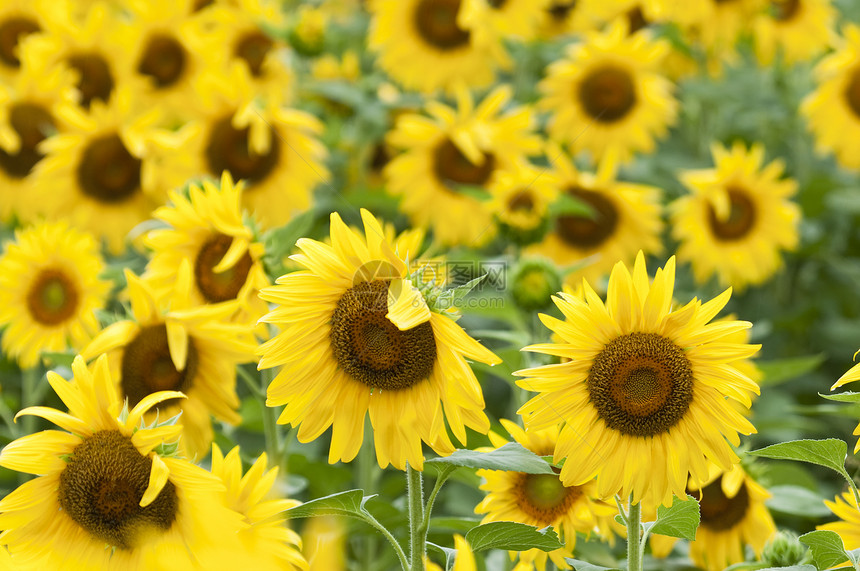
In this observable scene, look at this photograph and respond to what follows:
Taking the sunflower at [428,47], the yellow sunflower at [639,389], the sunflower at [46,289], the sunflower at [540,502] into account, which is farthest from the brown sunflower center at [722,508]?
the sunflower at [428,47]

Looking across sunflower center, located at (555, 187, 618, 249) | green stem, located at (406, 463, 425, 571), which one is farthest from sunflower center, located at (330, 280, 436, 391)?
sunflower center, located at (555, 187, 618, 249)

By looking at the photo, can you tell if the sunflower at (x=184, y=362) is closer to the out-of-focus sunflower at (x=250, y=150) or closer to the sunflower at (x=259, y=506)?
the sunflower at (x=259, y=506)

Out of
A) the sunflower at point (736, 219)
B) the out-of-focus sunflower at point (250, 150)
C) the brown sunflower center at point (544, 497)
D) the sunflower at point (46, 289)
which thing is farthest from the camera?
the sunflower at point (736, 219)

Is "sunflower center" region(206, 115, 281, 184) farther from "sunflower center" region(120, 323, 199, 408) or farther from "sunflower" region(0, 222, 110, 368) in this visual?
"sunflower center" region(120, 323, 199, 408)

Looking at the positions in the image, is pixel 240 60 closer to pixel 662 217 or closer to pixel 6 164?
pixel 6 164

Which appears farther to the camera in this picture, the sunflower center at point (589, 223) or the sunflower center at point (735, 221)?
the sunflower center at point (735, 221)
